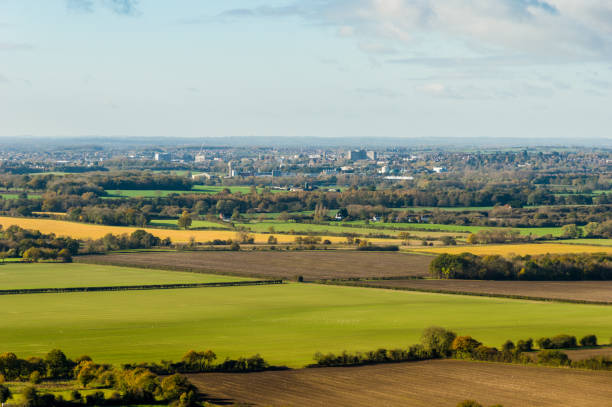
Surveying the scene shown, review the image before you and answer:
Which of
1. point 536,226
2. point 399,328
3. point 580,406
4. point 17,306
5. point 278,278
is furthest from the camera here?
point 536,226

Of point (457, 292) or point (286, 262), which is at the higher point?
point (457, 292)

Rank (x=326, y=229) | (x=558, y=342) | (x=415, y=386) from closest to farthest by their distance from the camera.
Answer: (x=415, y=386) < (x=558, y=342) < (x=326, y=229)

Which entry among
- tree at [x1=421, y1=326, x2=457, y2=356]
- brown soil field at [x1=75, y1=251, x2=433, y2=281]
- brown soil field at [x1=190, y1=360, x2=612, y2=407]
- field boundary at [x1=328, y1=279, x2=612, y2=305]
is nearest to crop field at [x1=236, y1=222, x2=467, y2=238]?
brown soil field at [x1=75, y1=251, x2=433, y2=281]

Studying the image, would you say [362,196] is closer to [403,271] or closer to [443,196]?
[443,196]

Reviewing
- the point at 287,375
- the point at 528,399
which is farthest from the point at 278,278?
the point at 528,399

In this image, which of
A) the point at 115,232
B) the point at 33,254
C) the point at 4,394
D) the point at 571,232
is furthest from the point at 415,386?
the point at 571,232

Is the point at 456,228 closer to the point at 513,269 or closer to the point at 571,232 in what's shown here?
the point at 571,232

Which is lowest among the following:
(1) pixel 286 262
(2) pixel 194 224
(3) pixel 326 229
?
(1) pixel 286 262

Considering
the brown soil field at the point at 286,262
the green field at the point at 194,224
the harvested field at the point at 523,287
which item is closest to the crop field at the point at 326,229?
the green field at the point at 194,224
